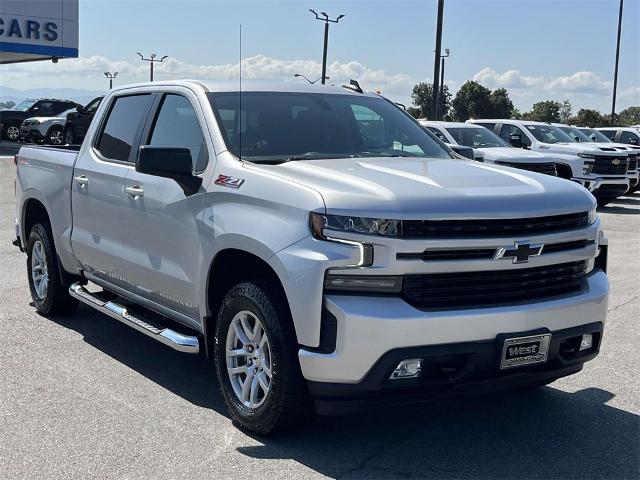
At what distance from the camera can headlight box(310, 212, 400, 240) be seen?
12.6 ft

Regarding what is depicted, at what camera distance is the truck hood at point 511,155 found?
15688 millimetres

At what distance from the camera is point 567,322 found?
4.23 meters

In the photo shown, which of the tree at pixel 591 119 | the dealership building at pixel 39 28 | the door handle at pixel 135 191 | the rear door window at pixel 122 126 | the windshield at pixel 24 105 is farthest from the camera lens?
the tree at pixel 591 119

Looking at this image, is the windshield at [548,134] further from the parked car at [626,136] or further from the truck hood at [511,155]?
the parked car at [626,136]

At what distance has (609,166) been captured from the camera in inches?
715

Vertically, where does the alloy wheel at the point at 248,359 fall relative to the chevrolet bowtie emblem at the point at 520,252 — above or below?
below

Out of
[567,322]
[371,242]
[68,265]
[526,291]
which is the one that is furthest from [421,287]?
[68,265]

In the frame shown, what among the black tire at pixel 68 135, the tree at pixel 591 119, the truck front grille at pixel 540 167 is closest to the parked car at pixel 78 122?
the black tire at pixel 68 135

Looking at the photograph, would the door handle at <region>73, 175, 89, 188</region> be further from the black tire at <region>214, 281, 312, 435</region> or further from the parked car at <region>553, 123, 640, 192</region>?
the parked car at <region>553, 123, 640, 192</region>

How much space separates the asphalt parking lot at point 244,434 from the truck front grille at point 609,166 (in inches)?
493

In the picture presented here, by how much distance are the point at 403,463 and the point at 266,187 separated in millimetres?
1514

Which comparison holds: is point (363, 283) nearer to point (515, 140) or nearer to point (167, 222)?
point (167, 222)

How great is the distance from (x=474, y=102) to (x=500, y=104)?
3.03 meters

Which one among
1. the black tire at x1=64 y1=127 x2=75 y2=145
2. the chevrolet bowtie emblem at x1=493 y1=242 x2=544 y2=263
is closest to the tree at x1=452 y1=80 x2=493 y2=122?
the black tire at x1=64 y1=127 x2=75 y2=145
